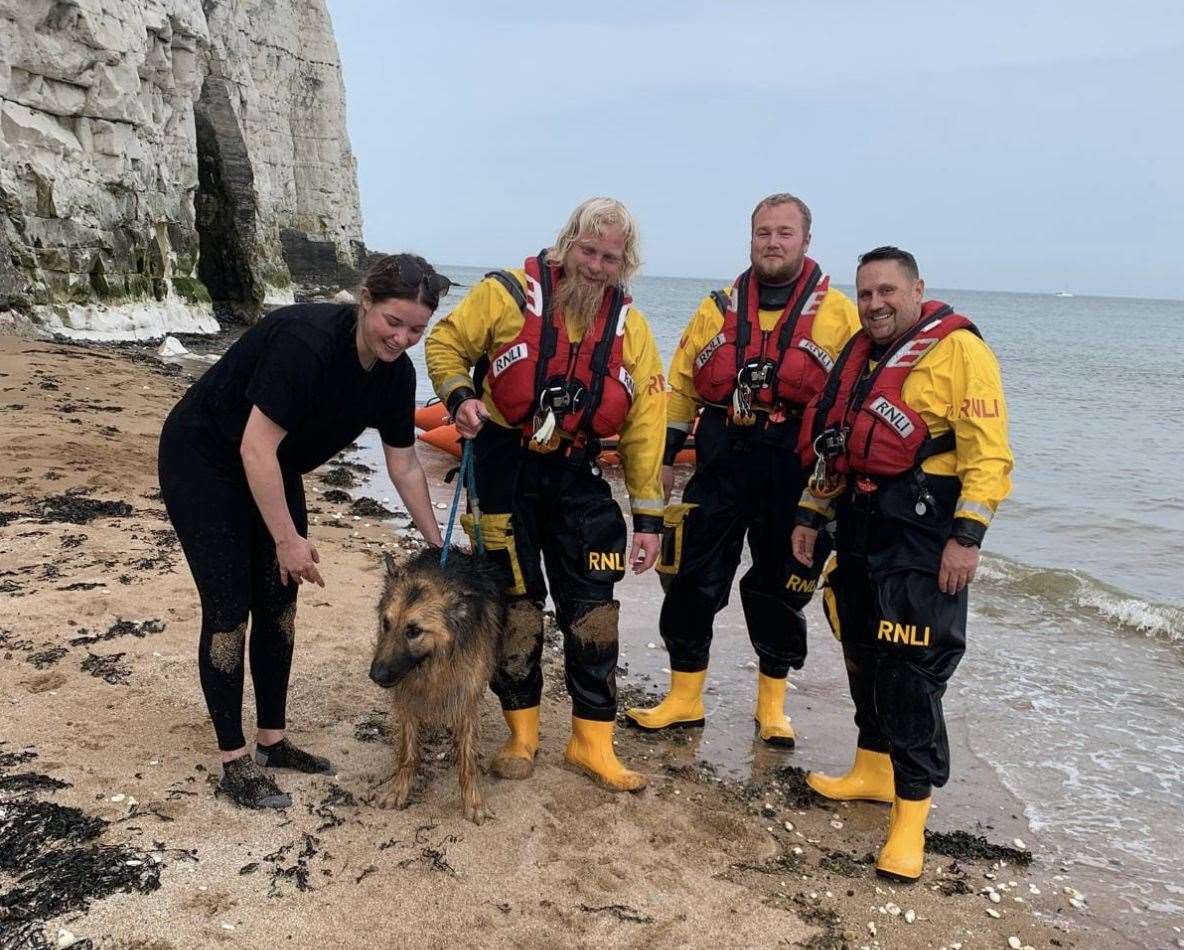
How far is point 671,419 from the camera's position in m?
5.11

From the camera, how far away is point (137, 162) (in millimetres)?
21656

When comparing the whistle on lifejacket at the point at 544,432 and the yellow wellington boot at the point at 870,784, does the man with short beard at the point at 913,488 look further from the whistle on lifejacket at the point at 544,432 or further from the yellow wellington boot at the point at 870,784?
the whistle on lifejacket at the point at 544,432

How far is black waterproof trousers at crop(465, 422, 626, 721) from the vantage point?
4172mm

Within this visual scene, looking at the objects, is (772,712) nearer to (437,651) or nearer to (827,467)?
(827,467)

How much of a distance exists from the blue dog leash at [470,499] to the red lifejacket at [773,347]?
4.85 feet

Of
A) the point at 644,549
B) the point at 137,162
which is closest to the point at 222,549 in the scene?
the point at 644,549

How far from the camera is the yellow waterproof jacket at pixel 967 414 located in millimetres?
3584

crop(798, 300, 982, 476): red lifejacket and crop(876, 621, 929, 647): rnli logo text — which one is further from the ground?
crop(798, 300, 982, 476): red lifejacket

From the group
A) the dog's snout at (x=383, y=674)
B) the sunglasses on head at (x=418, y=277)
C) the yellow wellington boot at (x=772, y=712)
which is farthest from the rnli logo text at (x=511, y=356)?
the yellow wellington boot at (x=772, y=712)

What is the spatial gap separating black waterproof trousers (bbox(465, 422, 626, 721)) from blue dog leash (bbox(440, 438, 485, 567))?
0.10 ft

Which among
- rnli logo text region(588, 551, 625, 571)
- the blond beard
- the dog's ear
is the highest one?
the blond beard

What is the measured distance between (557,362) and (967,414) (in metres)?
1.74

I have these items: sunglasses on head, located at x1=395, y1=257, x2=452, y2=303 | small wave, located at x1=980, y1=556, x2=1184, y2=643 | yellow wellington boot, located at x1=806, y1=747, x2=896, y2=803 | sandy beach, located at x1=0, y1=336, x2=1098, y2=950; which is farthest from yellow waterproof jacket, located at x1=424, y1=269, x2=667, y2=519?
small wave, located at x1=980, y1=556, x2=1184, y2=643

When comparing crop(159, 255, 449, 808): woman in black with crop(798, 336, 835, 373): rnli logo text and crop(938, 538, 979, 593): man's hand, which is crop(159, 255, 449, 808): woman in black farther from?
crop(938, 538, 979, 593): man's hand
